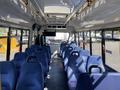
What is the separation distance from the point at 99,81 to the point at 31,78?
1.69m

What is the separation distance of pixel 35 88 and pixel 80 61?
154 cm

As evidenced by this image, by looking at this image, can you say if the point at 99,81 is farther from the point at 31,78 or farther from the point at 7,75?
the point at 7,75

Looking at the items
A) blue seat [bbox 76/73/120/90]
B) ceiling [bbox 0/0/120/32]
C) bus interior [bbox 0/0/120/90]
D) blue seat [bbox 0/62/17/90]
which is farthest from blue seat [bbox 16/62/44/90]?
blue seat [bbox 76/73/120/90]

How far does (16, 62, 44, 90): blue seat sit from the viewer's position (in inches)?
163

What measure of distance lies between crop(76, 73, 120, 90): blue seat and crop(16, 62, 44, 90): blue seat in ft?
4.94

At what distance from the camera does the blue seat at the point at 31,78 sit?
4.15 metres

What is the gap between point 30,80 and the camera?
13.7 ft

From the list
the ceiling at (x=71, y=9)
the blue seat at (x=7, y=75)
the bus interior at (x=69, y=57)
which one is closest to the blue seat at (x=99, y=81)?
the bus interior at (x=69, y=57)

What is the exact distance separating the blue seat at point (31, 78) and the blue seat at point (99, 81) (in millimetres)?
1507

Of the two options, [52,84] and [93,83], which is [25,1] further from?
[52,84]

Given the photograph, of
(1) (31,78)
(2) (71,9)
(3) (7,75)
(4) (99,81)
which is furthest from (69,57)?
(4) (99,81)

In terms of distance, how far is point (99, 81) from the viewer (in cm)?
280

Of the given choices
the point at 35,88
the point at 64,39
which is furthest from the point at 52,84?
the point at 64,39

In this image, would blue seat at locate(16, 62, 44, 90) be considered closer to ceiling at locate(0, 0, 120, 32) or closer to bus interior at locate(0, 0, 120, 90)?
bus interior at locate(0, 0, 120, 90)
